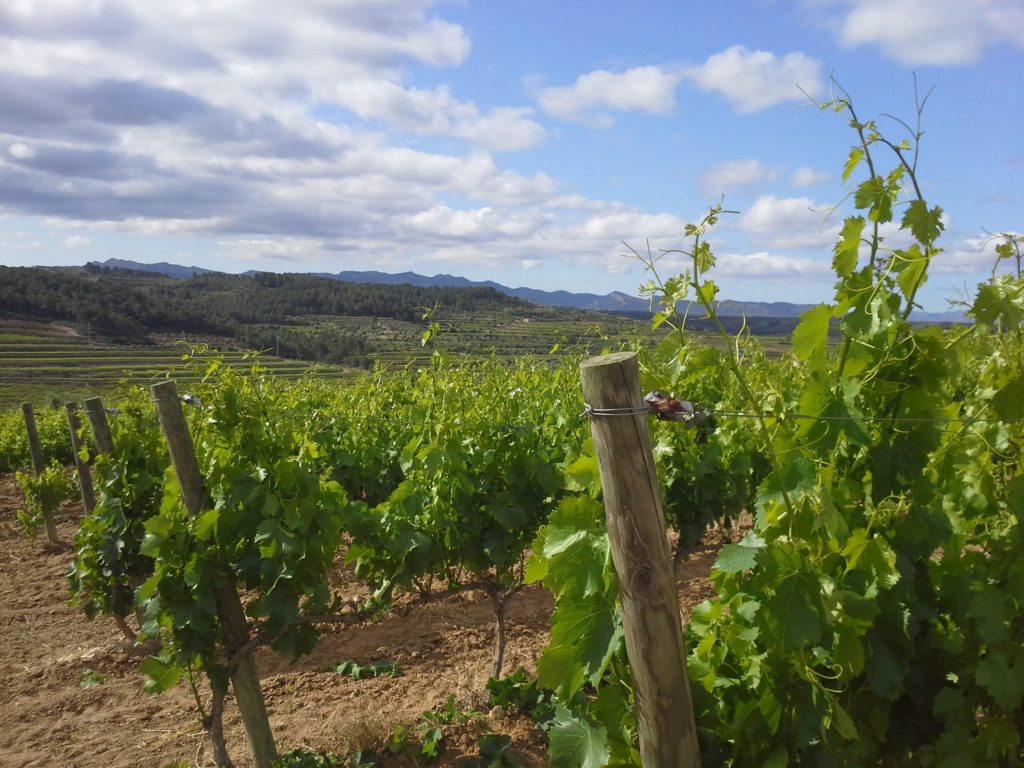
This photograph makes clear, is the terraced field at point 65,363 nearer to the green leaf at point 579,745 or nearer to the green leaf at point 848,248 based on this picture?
the green leaf at point 579,745

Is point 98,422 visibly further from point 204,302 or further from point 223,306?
point 204,302

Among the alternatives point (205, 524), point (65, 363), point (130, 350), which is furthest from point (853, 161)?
point (130, 350)

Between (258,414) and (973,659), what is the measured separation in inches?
118

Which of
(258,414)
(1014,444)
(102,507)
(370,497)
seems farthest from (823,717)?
(370,497)

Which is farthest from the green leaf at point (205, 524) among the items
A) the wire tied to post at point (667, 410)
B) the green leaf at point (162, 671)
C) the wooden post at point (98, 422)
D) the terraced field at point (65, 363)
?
the terraced field at point (65, 363)

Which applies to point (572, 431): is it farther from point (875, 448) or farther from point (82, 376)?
point (82, 376)

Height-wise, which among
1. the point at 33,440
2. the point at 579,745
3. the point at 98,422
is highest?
the point at 98,422

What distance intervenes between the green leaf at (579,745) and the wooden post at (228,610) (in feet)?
6.73

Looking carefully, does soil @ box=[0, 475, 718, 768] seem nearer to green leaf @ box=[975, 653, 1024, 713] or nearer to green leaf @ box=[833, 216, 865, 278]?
green leaf @ box=[975, 653, 1024, 713]

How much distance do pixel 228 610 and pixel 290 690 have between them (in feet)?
5.35

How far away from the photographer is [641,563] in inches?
69.9

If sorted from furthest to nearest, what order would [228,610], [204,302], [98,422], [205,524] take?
Answer: [204,302]
[98,422]
[228,610]
[205,524]

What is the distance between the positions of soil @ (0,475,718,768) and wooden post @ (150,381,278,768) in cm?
42

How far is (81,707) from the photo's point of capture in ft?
15.8
